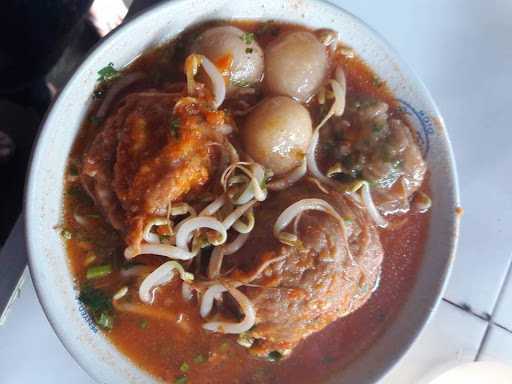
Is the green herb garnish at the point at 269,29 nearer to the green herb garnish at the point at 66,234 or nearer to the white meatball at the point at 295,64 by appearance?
the white meatball at the point at 295,64

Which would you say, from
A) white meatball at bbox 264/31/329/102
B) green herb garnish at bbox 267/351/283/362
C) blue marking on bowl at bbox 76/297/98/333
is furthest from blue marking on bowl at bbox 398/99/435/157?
blue marking on bowl at bbox 76/297/98/333

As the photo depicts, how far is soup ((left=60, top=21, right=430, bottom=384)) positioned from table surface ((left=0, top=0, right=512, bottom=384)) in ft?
1.15

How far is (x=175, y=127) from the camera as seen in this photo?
1678 mm

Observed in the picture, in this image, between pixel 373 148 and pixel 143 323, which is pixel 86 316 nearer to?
pixel 143 323

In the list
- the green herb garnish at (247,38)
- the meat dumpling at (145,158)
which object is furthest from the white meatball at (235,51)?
the meat dumpling at (145,158)

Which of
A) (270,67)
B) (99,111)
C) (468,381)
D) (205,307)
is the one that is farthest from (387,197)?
(99,111)

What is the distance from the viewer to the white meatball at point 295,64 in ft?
6.29

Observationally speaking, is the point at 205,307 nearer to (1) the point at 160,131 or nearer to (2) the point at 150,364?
(2) the point at 150,364

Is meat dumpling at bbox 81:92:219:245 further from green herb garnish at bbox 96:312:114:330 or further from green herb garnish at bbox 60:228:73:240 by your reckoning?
green herb garnish at bbox 96:312:114:330

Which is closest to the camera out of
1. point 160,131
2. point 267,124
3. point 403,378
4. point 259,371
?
point 160,131

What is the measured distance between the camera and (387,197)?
203 cm

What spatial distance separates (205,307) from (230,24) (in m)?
0.99

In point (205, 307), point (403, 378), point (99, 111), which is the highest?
point (99, 111)

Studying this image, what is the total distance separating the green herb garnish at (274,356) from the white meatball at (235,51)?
945mm
